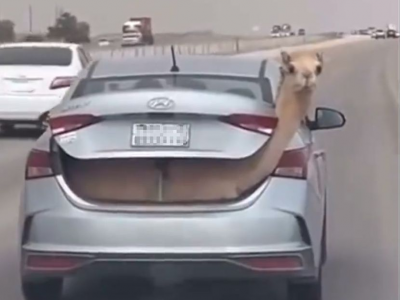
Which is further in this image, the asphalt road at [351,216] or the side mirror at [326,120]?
the side mirror at [326,120]

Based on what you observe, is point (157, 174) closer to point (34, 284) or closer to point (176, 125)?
point (176, 125)

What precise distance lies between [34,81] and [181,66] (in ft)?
49.0

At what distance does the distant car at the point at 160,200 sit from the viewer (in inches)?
304

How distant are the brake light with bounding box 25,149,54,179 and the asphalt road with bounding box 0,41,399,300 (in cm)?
120

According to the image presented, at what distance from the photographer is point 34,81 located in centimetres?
2372

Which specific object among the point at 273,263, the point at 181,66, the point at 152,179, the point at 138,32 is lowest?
the point at 138,32

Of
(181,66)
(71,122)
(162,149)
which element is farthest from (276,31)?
(162,149)

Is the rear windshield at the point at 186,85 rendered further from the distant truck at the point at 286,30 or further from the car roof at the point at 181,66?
the distant truck at the point at 286,30

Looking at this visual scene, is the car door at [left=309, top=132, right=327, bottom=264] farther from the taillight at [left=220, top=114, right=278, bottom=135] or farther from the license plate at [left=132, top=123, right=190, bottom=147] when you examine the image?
the license plate at [left=132, top=123, right=190, bottom=147]

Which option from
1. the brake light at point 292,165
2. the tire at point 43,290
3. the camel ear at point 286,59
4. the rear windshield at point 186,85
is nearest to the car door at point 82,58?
the rear windshield at point 186,85

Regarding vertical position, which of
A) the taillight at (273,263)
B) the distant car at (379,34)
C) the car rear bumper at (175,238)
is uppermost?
the car rear bumper at (175,238)

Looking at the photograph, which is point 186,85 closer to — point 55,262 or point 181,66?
point 181,66

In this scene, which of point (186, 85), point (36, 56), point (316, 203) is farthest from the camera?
point (36, 56)

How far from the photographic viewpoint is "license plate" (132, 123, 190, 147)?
308 inches
